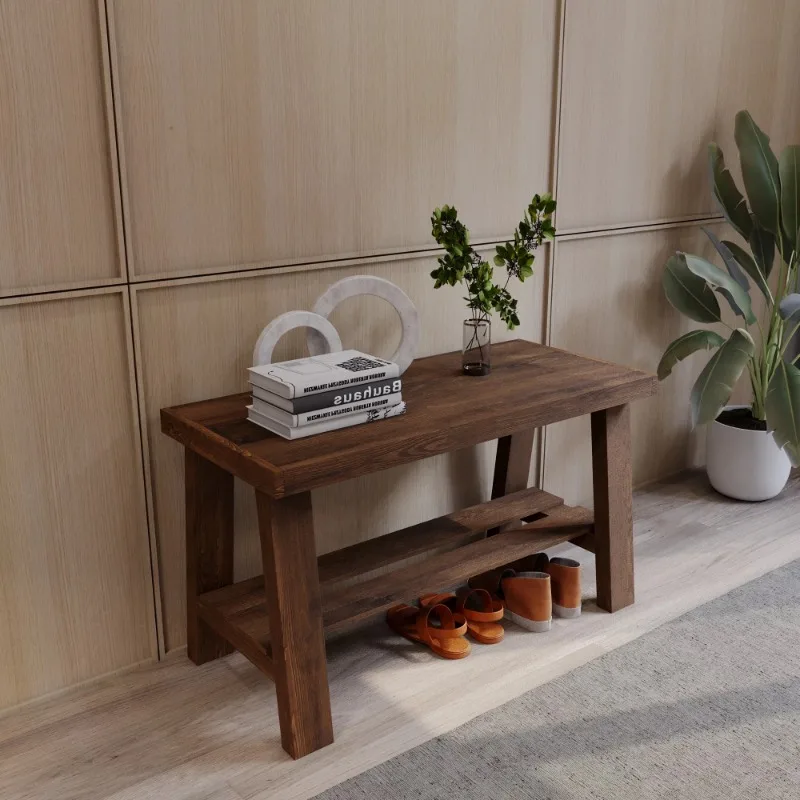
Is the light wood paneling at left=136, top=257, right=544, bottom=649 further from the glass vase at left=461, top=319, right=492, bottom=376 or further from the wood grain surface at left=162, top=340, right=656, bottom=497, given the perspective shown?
the glass vase at left=461, top=319, right=492, bottom=376

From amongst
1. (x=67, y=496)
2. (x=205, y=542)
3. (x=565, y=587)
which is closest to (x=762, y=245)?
(x=565, y=587)

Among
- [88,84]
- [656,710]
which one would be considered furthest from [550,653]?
[88,84]

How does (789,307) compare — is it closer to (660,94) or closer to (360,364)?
(660,94)

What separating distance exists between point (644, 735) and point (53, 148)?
1.68 m

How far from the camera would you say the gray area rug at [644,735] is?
1.81 meters

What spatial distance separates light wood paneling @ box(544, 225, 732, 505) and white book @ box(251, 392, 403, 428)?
0.99 metres

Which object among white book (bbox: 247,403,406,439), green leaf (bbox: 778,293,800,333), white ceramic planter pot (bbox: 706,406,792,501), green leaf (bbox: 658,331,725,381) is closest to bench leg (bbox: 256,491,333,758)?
white book (bbox: 247,403,406,439)

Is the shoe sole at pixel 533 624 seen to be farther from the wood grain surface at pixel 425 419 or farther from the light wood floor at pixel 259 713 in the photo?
the wood grain surface at pixel 425 419

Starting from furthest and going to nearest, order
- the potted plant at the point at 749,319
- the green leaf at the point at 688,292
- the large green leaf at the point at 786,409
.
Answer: the green leaf at the point at 688,292, the potted plant at the point at 749,319, the large green leaf at the point at 786,409

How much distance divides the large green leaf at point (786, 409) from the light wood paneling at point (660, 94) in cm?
66

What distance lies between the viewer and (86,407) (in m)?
2.00

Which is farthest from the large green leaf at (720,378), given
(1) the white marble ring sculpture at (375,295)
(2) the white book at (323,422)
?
(2) the white book at (323,422)

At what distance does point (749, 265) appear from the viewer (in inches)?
117

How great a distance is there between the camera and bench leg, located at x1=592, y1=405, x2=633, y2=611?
236 centimetres
